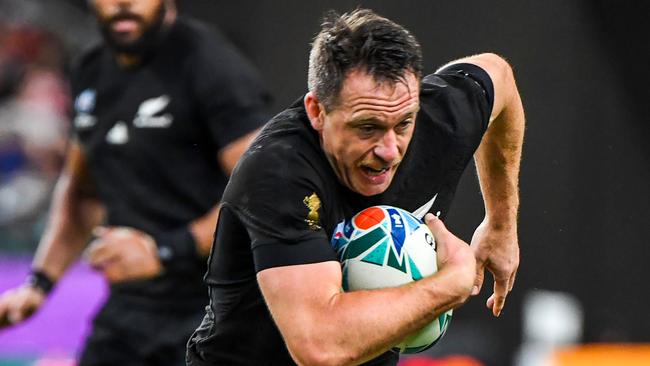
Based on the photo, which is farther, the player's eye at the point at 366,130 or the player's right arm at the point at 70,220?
the player's right arm at the point at 70,220

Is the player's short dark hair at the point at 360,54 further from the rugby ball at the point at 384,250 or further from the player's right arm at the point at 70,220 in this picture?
the player's right arm at the point at 70,220

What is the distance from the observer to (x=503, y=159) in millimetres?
5367

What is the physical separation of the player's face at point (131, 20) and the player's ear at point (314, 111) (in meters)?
2.37

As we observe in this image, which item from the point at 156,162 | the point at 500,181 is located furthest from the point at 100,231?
the point at 500,181

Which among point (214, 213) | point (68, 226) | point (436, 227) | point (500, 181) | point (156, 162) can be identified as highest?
point (436, 227)

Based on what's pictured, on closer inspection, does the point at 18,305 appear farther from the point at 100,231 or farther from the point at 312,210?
the point at 312,210

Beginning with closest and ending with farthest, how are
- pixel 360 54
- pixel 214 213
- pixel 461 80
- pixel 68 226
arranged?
1. pixel 360 54
2. pixel 461 80
3. pixel 214 213
4. pixel 68 226

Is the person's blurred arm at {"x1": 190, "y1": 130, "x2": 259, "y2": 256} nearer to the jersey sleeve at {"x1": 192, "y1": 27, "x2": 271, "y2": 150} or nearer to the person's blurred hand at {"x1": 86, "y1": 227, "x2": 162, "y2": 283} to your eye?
the jersey sleeve at {"x1": 192, "y1": 27, "x2": 271, "y2": 150}

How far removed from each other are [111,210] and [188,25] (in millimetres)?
962

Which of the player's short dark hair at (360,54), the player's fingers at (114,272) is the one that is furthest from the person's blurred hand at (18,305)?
the player's short dark hair at (360,54)

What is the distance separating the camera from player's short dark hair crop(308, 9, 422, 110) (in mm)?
4270

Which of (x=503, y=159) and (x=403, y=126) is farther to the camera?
(x=503, y=159)

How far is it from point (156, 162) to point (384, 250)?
7.77 ft

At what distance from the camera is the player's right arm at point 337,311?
4.16 meters
